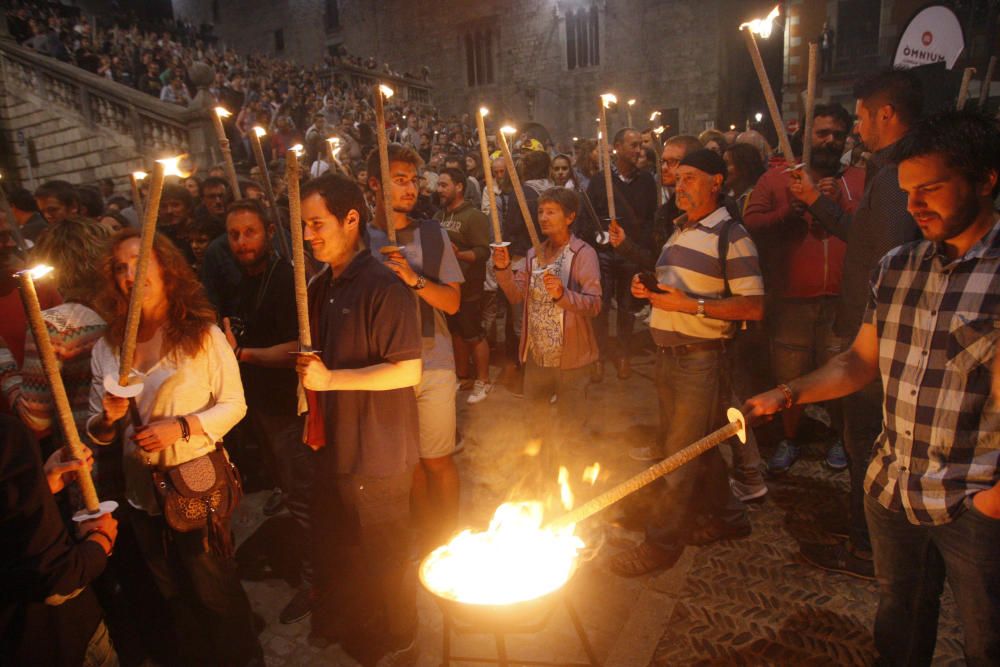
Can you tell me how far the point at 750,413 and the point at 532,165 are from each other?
5.51m

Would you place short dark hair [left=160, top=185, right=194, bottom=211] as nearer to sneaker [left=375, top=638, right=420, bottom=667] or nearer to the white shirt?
the white shirt

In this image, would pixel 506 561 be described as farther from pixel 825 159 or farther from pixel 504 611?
pixel 825 159

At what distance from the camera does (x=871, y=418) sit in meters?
3.30

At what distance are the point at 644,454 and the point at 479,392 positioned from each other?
2.30 metres

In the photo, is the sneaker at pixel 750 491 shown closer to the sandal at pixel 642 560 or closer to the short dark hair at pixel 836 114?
the sandal at pixel 642 560

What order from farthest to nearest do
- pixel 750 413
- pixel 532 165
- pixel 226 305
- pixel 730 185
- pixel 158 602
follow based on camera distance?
1. pixel 532 165
2. pixel 730 185
3. pixel 226 305
4. pixel 158 602
5. pixel 750 413

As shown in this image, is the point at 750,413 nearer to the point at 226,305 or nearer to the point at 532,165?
the point at 226,305

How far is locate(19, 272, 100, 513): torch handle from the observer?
1925mm

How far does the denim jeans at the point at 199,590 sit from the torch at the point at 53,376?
2.40 feet

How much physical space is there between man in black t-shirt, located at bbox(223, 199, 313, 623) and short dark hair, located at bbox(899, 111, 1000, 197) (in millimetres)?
3361

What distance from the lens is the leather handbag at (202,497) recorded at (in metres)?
2.72

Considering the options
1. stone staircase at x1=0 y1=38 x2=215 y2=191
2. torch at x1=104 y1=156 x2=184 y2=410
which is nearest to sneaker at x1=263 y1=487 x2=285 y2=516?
torch at x1=104 y1=156 x2=184 y2=410

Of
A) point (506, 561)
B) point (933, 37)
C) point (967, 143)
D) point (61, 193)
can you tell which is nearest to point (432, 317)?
point (506, 561)

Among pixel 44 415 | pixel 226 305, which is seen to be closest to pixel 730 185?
pixel 226 305
